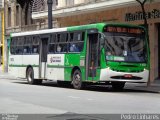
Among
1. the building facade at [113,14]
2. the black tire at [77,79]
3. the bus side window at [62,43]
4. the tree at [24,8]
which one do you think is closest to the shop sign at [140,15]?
the building facade at [113,14]

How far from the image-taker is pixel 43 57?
2756 centimetres

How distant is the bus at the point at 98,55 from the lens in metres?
22.1

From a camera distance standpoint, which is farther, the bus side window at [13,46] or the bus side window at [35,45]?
the bus side window at [13,46]

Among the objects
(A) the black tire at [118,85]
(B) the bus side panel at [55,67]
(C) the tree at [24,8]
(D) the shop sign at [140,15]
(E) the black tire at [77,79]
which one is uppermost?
(C) the tree at [24,8]

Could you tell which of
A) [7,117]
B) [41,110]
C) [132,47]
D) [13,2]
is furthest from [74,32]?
[13,2]

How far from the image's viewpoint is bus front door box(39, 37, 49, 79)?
2738 centimetres

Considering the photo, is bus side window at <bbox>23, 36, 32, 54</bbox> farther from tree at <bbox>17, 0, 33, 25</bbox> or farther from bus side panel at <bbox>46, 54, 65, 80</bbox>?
tree at <bbox>17, 0, 33, 25</bbox>

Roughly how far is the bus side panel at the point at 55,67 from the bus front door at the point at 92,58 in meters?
2.50

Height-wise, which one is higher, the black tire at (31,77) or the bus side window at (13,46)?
the bus side window at (13,46)

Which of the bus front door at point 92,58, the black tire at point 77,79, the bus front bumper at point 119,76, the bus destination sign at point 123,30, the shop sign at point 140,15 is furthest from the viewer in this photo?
the shop sign at point 140,15

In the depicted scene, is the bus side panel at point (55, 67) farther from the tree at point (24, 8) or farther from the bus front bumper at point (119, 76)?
the tree at point (24, 8)

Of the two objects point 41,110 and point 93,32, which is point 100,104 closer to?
point 41,110

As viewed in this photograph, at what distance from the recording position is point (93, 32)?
898 inches

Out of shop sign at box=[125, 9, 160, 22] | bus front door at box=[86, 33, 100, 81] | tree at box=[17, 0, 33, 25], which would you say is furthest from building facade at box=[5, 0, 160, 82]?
tree at box=[17, 0, 33, 25]
